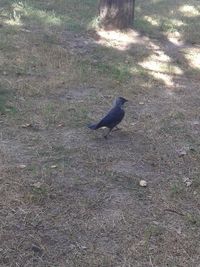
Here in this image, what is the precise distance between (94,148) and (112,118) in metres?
0.52

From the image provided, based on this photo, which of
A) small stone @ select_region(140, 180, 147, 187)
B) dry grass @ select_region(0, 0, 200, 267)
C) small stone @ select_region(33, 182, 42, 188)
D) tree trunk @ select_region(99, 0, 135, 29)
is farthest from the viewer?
tree trunk @ select_region(99, 0, 135, 29)

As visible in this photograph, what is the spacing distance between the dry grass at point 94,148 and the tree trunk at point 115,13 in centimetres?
33

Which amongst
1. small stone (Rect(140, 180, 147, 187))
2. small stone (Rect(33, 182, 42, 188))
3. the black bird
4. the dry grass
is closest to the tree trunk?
the dry grass

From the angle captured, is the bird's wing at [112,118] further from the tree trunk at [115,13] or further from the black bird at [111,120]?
the tree trunk at [115,13]

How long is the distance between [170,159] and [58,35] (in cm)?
590

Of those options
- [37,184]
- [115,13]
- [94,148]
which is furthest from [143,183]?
[115,13]

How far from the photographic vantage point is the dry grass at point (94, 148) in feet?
16.1

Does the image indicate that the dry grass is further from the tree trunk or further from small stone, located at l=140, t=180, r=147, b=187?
the tree trunk

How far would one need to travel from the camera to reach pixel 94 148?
6906 mm

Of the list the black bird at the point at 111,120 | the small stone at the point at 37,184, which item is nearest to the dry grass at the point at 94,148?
the small stone at the point at 37,184

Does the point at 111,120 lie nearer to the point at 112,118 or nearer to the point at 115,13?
the point at 112,118

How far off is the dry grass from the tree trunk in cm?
33

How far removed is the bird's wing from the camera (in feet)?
23.1

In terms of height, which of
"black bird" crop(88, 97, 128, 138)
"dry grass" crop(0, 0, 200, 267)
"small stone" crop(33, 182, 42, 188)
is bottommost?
"dry grass" crop(0, 0, 200, 267)
